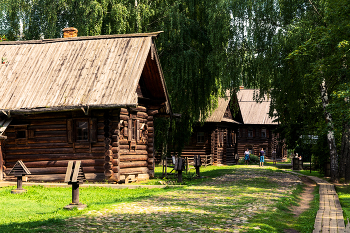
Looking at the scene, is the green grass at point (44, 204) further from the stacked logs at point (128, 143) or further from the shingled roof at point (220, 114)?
the shingled roof at point (220, 114)

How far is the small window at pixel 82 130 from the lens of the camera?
18.7 metres

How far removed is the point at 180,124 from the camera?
1087 inches

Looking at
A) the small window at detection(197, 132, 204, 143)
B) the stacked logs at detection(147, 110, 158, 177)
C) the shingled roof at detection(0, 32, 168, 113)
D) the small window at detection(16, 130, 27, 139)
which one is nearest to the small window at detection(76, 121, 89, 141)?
the shingled roof at detection(0, 32, 168, 113)

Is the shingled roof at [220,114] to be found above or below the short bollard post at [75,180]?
above

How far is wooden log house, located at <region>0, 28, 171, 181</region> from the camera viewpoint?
58.7 ft

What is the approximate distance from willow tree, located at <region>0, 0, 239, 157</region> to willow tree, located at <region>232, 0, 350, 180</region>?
107cm

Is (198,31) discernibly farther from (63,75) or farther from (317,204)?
(317,204)

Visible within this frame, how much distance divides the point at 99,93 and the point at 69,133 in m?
2.35

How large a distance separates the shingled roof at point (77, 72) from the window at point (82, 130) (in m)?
1.38

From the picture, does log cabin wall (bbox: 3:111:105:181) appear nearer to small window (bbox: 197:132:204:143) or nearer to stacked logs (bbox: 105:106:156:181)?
stacked logs (bbox: 105:106:156:181)

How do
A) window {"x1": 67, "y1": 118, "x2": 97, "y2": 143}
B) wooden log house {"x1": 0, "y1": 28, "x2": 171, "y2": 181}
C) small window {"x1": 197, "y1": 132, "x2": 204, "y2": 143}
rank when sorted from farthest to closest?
small window {"x1": 197, "y1": 132, "x2": 204, "y2": 143} < window {"x1": 67, "y1": 118, "x2": 97, "y2": 143} < wooden log house {"x1": 0, "y1": 28, "x2": 171, "y2": 181}

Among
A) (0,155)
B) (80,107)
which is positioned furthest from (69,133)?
(0,155)

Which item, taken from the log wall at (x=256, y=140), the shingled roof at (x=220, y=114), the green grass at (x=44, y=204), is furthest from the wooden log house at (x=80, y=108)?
the log wall at (x=256, y=140)

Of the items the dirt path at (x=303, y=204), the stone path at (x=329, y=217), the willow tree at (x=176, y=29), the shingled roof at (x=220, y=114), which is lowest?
the dirt path at (x=303, y=204)
